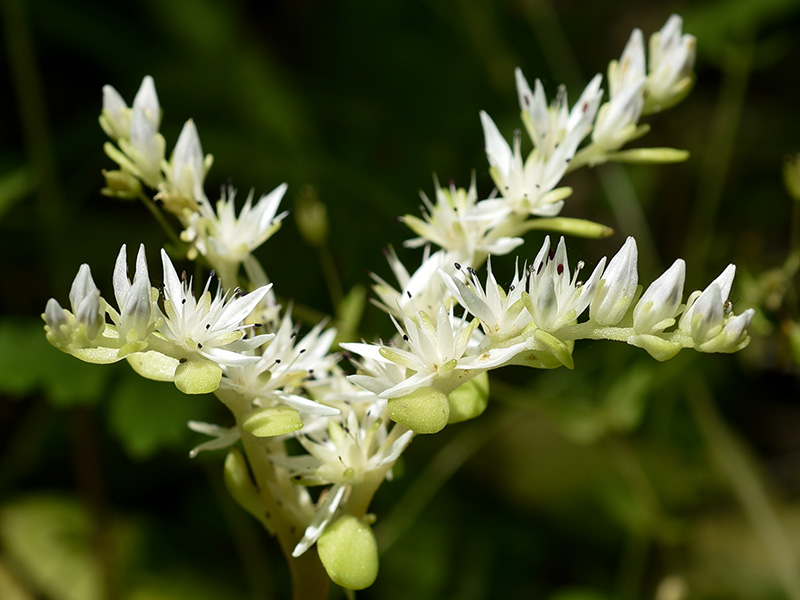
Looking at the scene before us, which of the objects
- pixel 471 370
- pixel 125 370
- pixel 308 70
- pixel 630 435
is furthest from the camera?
pixel 308 70

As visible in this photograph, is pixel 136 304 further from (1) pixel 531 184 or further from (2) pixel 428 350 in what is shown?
(1) pixel 531 184

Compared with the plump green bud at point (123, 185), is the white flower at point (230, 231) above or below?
below

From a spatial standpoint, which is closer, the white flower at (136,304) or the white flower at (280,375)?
the white flower at (136,304)

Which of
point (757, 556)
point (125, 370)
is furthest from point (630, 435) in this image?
point (125, 370)

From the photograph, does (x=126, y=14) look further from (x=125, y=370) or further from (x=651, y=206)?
(x=651, y=206)

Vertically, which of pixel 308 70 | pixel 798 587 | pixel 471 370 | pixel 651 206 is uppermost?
pixel 471 370

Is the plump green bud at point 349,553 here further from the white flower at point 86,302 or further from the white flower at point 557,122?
the white flower at point 557,122

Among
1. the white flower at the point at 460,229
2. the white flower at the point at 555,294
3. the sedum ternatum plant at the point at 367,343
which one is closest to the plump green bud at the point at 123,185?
the sedum ternatum plant at the point at 367,343
